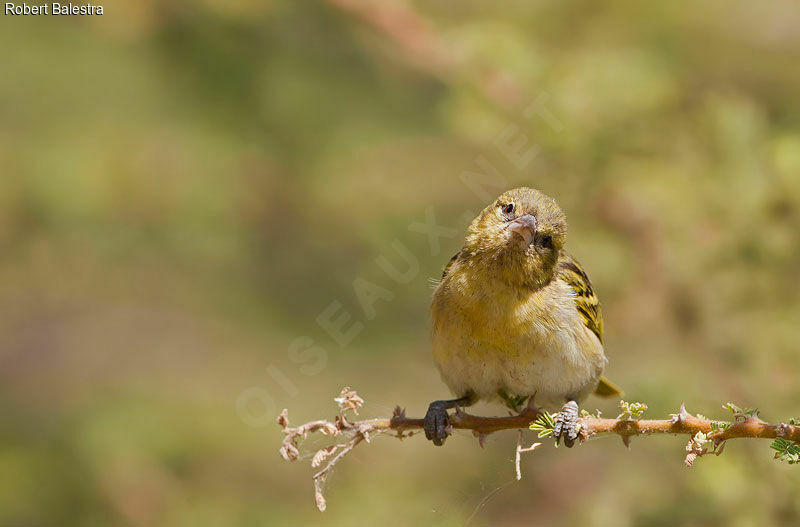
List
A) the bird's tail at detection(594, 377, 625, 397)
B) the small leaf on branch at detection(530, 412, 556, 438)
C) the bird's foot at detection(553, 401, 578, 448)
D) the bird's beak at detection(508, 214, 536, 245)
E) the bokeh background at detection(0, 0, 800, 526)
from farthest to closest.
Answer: the bokeh background at detection(0, 0, 800, 526) → the bird's tail at detection(594, 377, 625, 397) → the bird's beak at detection(508, 214, 536, 245) → the bird's foot at detection(553, 401, 578, 448) → the small leaf on branch at detection(530, 412, 556, 438)

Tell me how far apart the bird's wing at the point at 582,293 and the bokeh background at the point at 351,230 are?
1.83 feet

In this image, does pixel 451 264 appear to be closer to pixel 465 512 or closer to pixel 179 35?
pixel 465 512

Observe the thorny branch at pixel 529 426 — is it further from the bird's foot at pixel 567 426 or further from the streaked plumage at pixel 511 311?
the streaked plumage at pixel 511 311

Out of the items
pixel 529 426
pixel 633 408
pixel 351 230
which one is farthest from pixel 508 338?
pixel 351 230

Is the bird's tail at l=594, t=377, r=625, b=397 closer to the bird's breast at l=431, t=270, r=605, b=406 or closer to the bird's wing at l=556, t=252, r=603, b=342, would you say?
the bird's wing at l=556, t=252, r=603, b=342

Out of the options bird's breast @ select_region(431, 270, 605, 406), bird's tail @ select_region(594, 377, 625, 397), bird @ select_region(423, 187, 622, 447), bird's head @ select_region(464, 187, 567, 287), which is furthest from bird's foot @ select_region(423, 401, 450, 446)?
bird's tail @ select_region(594, 377, 625, 397)

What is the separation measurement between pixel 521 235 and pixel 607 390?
4.51 feet

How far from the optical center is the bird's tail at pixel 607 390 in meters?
4.36

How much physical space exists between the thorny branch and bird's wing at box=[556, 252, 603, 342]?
907 millimetres

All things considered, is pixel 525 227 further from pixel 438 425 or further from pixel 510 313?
pixel 438 425

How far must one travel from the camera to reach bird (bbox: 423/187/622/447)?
3.56 metres

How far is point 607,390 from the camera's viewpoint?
14.8 ft

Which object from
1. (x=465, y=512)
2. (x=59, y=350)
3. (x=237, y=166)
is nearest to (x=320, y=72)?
(x=237, y=166)

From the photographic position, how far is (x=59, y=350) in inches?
335
